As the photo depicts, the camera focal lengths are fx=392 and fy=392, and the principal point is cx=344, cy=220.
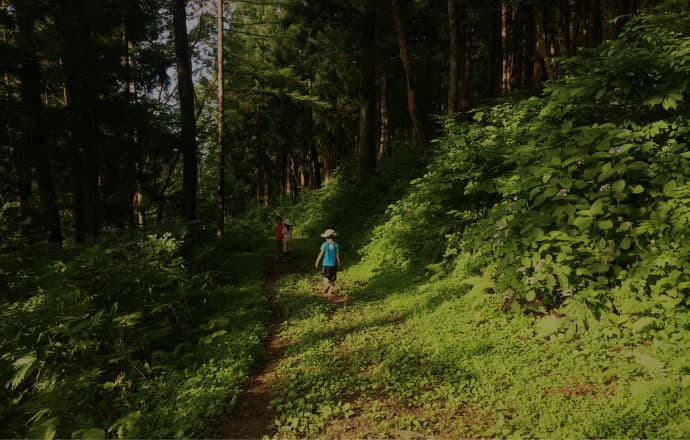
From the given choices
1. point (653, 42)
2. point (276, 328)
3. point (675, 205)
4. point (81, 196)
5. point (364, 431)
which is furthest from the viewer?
point (81, 196)

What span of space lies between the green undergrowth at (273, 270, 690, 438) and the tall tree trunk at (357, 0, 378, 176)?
11916 mm

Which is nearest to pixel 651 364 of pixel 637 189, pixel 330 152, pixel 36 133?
pixel 637 189

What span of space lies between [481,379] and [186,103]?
42.3ft

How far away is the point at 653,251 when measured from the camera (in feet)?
16.1

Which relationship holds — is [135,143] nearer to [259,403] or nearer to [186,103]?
[186,103]

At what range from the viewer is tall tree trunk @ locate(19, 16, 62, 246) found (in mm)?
10750

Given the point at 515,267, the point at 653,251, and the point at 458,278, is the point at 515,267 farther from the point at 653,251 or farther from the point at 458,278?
the point at 458,278

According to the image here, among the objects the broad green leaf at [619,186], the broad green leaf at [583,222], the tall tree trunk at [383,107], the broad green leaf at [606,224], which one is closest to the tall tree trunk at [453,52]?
the broad green leaf at [619,186]

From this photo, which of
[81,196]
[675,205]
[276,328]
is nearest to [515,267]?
[675,205]

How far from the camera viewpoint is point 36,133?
11.4 metres

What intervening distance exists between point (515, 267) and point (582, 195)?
1.38 metres

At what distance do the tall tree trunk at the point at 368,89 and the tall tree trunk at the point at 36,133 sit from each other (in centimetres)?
1124

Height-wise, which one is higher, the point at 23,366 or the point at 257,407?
the point at 23,366

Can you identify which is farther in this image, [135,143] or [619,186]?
[135,143]
